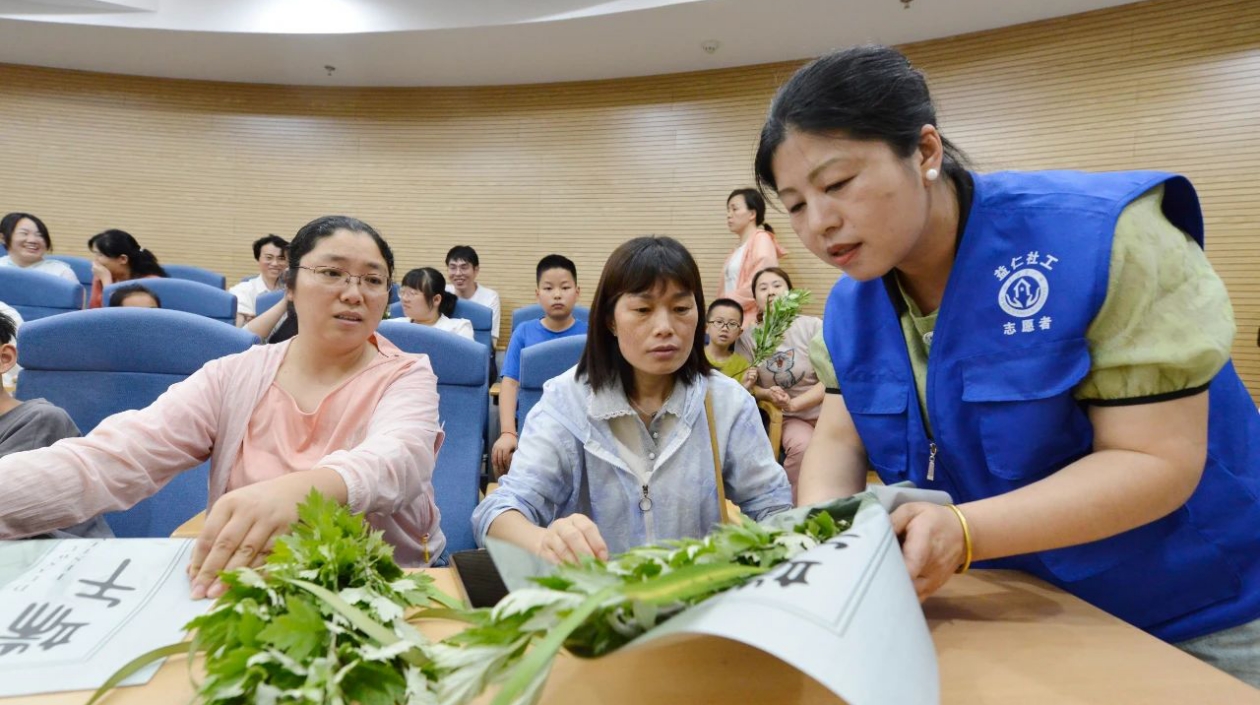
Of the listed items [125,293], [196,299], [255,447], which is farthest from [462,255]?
[255,447]

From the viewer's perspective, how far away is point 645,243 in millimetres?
1591

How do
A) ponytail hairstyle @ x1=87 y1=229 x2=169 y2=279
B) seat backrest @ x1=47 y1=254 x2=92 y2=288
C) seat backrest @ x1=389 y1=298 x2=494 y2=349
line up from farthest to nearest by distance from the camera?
seat backrest @ x1=47 y1=254 x2=92 y2=288
ponytail hairstyle @ x1=87 y1=229 x2=169 y2=279
seat backrest @ x1=389 y1=298 x2=494 y2=349

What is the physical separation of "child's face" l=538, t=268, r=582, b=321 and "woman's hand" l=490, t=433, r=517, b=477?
37.6 inches

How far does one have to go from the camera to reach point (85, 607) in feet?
2.55

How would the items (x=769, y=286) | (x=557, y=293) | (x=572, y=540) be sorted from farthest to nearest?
(x=769, y=286)
(x=557, y=293)
(x=572, y=540)

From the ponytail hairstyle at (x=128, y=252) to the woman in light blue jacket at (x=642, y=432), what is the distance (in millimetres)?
5374

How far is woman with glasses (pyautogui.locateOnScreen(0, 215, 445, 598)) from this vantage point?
107 centimetres

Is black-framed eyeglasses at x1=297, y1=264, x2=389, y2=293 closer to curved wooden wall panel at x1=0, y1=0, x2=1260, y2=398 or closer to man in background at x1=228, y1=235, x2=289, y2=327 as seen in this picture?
man in background at x1=228, y1=235, x2=289, y2=327

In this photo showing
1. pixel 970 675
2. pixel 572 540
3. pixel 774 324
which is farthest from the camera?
pixel 774 324

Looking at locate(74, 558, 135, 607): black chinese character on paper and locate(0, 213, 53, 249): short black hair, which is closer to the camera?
locate(74, 558, 135, 607): black chinese character on paper

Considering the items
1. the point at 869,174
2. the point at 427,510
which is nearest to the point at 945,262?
the point at 869,174

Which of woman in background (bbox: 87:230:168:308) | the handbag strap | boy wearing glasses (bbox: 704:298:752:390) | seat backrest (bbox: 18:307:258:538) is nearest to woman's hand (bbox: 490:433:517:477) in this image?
boy wearing glasses (bbox: 704:298:752:390)

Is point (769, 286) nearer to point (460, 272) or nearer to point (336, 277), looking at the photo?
point (336, 277)

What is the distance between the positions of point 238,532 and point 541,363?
1688mm
